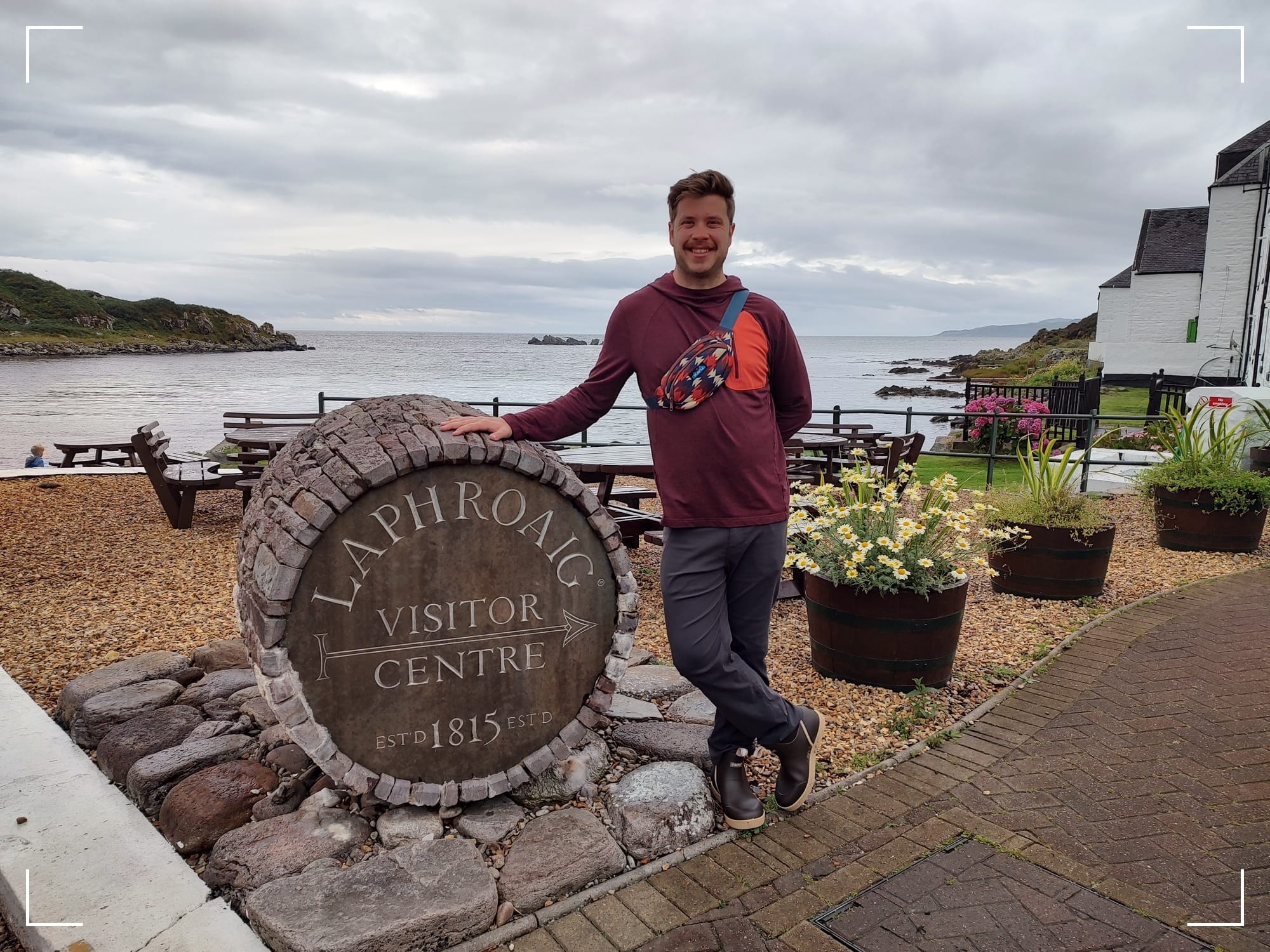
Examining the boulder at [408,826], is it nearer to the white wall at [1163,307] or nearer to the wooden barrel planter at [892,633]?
the wooden barrel planter at [892,633]

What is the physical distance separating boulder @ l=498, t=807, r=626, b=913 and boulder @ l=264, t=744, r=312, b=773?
952 millimetres

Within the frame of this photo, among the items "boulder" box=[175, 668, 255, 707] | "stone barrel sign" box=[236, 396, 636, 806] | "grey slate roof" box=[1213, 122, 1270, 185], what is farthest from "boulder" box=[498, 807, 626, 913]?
"grey slate roof" box=[1213, 122, 1270, 185]

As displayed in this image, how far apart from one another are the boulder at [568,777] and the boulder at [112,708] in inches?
72.5

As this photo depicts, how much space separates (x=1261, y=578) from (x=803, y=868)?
5136 millimetres

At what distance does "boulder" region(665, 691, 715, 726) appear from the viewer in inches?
136

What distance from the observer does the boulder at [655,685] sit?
375 centimetres

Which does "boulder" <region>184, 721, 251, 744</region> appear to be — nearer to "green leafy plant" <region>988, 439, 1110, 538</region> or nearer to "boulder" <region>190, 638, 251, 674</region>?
"boulder" <region>190, 638, 251, 674</region>

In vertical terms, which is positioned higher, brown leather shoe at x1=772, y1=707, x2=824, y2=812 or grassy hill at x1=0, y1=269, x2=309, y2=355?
grassy hill at x1=0, y1=269, x2=309, y2=355

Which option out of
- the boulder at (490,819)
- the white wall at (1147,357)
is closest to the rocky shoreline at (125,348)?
the white wall at (1147,357)

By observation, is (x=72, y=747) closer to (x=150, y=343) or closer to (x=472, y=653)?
(x=472, y=653)

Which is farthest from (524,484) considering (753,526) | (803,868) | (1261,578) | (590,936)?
(1261,578)

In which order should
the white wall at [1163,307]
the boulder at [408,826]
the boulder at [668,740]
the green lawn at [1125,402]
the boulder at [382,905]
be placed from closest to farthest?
1. the boulder at [382,905]
2. the boulder at [408,826]
3. the boulder at [668,740]
4. the green lawn at [1125,402]
5. the white wall at [1163,307]

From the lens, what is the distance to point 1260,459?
24.4ft

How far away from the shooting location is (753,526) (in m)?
2.54
